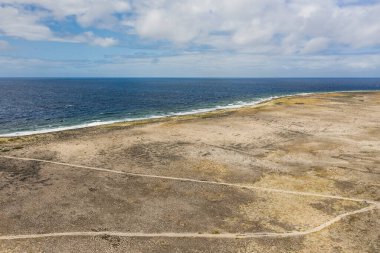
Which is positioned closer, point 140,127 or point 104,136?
point 104,136

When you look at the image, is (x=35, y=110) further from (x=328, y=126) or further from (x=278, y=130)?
(x=328, y=126)

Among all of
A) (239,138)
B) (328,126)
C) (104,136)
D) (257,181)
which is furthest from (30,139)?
(328,126)

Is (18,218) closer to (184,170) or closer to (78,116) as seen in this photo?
(184,170)

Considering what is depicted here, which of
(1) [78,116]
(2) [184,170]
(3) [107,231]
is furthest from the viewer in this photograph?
(1) [78,116]

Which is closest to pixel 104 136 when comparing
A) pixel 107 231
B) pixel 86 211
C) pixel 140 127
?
pixel 140 127

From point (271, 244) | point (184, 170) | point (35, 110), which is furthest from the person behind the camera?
point (35, 110)

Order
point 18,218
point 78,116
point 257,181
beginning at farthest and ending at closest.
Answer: point 78,116
point 257,181
point 18,218
